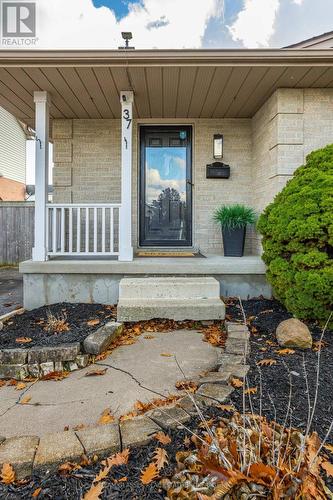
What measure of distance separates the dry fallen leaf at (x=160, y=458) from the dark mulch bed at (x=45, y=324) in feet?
4.63

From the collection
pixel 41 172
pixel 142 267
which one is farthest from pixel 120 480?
pixel 41 172

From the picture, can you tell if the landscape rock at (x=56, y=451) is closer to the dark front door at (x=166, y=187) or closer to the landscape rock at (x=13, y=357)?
the landscape rock at (x=13, y=357)

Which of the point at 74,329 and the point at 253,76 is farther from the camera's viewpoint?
the point at 253,76

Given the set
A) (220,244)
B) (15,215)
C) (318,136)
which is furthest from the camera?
(15,215)

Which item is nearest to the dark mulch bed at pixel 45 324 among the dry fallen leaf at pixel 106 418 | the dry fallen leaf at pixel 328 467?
the dry fallen leaf at pixel 106 418

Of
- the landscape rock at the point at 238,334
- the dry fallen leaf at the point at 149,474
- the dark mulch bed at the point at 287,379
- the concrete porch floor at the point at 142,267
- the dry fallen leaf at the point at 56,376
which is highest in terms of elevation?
the concrete porch floor at the point at 142,267

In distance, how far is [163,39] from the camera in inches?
359

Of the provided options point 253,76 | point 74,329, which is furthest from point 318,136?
point 74,329

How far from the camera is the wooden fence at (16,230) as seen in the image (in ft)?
24.0

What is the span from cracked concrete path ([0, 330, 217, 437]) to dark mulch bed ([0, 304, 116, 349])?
16.0 inches

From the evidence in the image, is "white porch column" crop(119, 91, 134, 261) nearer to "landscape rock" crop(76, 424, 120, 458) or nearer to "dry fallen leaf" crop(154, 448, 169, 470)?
"landscape rock" crop(76, 424, 120, 458)

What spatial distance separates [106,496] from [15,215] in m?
7.16

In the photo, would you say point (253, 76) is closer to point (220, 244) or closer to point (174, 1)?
point (220, 244)

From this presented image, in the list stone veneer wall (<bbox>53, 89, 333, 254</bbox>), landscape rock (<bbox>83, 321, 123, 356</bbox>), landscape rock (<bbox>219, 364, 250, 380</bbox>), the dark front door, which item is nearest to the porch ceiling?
stone veneer wall (<bbox>53, 89, 333, 254</bbox>)
